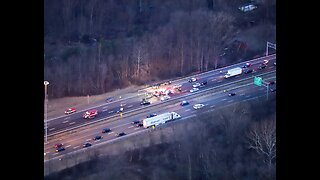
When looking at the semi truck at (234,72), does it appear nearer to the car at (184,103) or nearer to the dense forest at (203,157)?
the car at (184,103)

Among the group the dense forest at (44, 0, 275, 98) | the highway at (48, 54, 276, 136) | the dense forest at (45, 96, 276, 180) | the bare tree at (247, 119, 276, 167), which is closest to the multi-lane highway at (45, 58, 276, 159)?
the highway at (48, 54, 276, 136)

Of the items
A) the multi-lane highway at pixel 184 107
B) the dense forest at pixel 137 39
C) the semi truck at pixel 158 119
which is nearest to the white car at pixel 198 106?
the multi-lane highway at pixel 184 107

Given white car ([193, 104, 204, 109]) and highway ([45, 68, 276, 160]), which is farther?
white car ([193, 104, 204, 109])

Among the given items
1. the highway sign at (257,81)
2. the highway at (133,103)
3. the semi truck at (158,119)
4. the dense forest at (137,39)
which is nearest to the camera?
the semi truck at (158,119)

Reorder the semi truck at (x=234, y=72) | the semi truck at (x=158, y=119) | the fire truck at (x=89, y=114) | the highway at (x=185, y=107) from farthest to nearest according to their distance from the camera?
the semi truck at (x=234, y=72), the fire truck at (x=89, y=114), the semi truck at (x=158, y=119), the highway at (x=185, y=107)

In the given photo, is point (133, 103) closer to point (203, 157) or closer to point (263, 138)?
point (203, 157)

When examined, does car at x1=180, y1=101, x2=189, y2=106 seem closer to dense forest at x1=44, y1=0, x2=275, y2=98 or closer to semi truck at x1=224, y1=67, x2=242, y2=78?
dense forest at x1=44, y1=0, x2=275, y2=98

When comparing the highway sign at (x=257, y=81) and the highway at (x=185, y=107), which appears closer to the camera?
the highway at (x=185, y=107)

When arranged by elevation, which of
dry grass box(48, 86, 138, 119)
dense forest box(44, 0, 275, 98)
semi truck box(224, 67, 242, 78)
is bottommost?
dry grass box(48, 86, 138, 119)
